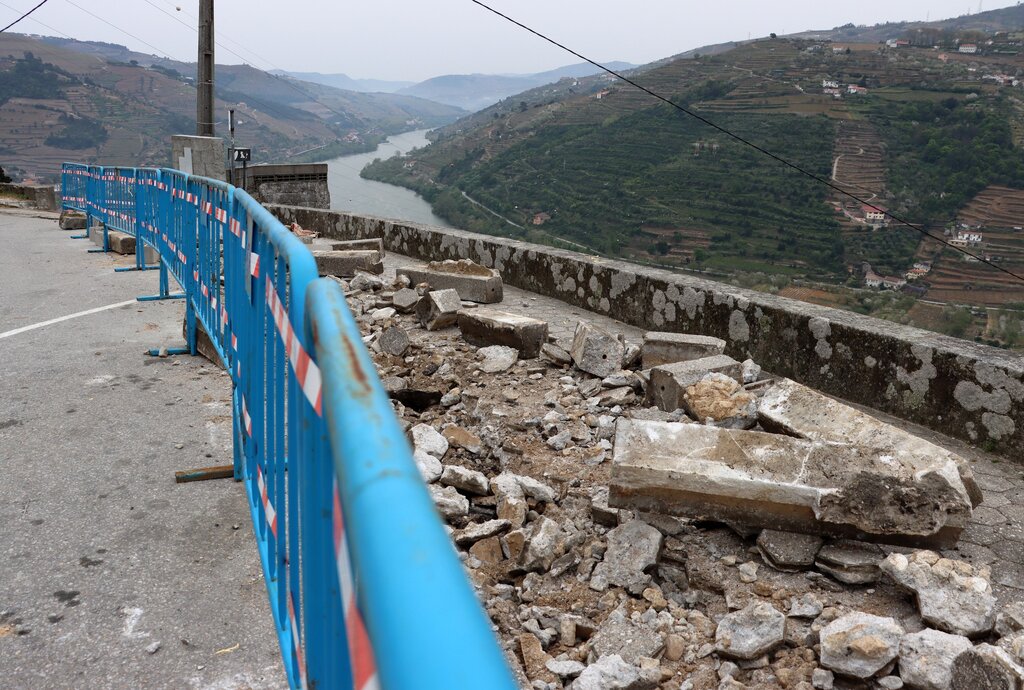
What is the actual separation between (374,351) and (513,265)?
244 centimetres

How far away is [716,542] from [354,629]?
7.79 feet

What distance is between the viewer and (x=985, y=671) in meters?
2.05

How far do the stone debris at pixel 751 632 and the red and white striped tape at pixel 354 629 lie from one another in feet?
5.90

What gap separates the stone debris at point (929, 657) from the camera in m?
2.14

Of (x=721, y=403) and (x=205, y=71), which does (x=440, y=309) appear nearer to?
(x=721, y=403)

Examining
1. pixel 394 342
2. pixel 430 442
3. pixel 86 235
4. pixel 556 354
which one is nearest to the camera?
pixel 430 442

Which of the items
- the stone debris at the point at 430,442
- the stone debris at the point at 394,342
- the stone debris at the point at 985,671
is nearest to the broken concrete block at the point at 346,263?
the stone debris at the point at 394,342

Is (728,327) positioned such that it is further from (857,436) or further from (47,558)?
(47,558)

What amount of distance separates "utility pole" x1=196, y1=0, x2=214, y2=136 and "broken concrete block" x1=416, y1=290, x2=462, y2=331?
34.3 feet

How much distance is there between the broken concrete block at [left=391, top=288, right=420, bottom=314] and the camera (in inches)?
253

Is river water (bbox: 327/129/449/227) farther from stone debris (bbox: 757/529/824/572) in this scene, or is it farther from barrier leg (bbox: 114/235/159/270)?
stone debris (bbox: 757/529/824/572)

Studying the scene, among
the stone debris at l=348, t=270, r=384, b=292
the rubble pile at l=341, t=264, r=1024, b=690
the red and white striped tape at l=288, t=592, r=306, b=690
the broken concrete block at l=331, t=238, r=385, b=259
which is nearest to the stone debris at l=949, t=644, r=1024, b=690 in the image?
the rubble pile at l=341, t=264, r=1024, b=690

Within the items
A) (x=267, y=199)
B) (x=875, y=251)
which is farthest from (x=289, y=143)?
(x=267, y=199)

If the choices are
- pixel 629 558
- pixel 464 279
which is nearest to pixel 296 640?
pixel 629 558
